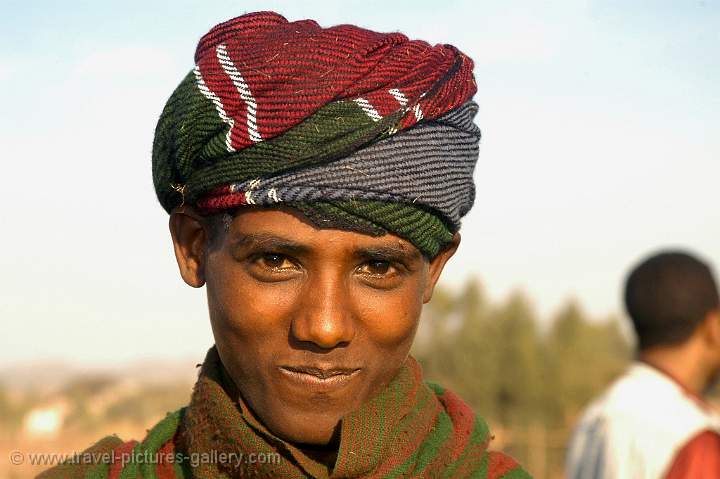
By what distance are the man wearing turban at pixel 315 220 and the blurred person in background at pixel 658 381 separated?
1.92 metres

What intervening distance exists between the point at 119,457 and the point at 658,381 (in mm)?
2643

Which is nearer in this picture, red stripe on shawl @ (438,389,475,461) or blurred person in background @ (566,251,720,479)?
red stripe on shawl @ (438,389,475,461)

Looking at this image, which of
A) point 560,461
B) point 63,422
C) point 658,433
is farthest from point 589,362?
point 658,433

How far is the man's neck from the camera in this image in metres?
4.40

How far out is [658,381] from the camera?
Result: 4293 millimetres

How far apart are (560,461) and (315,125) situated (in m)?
19.4

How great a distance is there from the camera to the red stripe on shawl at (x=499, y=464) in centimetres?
251

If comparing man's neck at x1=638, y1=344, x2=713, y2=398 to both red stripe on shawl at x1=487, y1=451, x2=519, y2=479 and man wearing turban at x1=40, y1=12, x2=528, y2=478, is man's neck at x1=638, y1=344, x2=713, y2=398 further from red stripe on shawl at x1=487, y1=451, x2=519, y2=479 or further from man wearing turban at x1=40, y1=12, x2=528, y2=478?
man wearing turban at x1=40, y1=12, x2=528, y2=478

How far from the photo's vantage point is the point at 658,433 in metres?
4.01

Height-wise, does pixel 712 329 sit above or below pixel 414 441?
below

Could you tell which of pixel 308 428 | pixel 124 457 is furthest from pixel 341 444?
pixel 124 457

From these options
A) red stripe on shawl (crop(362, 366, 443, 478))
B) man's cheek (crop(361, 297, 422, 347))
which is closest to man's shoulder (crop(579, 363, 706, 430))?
red stripe on shawl (crop(362, 366, 443, 478))

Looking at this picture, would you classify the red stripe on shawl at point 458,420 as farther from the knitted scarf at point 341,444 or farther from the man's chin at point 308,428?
the man's chin at point 308,428

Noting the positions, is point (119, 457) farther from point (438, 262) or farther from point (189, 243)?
point (438, 262)
